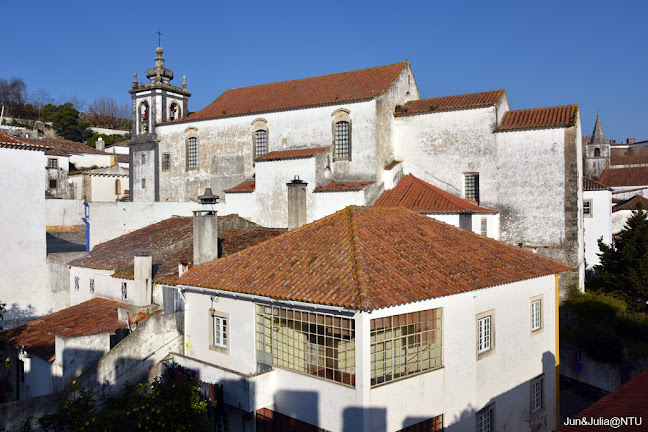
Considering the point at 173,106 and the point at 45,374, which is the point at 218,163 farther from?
the point at 45,374

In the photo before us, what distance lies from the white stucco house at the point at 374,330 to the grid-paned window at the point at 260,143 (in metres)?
14.9

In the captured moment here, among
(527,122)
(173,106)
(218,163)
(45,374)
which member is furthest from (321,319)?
(173,106)

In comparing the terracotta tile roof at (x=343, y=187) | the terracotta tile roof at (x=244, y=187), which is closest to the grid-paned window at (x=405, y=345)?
the terracotta tile roof at (x=343, y=187)

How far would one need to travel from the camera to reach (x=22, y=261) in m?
20.7

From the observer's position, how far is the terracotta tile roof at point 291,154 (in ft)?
80.3

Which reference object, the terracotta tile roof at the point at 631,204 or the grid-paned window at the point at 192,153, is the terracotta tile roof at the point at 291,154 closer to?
the grid-paned window at the point at 192,153

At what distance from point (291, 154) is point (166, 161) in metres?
10.0

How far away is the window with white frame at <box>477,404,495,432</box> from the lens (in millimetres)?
11711

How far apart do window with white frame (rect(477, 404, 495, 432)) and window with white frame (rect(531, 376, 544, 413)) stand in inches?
77.2

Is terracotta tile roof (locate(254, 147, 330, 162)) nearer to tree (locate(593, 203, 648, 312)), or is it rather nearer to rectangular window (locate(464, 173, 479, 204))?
rectangular window (locate(464, 173, 479, 204))

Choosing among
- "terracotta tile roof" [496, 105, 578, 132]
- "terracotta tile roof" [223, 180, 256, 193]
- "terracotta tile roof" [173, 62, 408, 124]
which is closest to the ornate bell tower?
"terracotta tile roof" [173, 62, 408, 124]

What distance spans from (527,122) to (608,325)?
876 centimetres

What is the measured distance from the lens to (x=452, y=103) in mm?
24531

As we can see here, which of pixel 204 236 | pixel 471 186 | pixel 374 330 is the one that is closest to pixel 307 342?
pixel 374 330
